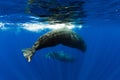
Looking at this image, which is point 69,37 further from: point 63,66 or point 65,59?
point 63,66

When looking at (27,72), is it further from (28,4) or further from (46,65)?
(28,4)

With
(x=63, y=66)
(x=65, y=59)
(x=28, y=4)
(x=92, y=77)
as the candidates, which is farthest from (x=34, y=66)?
(x=28, y=4)

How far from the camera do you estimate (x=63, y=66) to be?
46.6m

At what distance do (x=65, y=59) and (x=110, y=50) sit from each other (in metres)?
48.3

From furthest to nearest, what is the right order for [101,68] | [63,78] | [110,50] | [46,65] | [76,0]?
1. [110,50]
2. [46,65]
3. [101,68]
4. [63,78]
5. [76,0]

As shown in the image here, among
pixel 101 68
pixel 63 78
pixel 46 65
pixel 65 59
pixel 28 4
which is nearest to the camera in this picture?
pixel 28 4

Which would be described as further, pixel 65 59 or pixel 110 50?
pixel 110 50

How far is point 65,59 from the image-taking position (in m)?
19.7

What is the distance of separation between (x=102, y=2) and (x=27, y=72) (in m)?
36.4

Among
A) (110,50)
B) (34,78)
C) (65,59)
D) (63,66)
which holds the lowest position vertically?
(65,59)

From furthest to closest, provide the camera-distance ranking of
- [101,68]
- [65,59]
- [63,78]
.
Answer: [101,68]
[63,78]
[65,59]

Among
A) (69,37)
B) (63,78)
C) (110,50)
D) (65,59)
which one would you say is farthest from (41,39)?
(110,50)

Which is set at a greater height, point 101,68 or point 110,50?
point 110,50

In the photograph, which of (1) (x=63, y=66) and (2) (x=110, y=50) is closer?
(1) (x=63, y=66)
